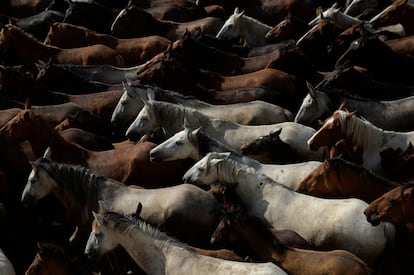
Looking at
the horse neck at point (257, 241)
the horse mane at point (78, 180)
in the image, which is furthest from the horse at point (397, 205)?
the horse mane at point (78, 180)

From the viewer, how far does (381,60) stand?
33.2 feet

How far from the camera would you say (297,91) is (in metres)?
9.80

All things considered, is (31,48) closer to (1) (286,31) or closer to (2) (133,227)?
(1) (286,31)

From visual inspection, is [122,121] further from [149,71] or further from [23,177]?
[23,177]

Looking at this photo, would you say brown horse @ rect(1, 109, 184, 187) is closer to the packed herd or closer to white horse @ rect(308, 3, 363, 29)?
the packed herd

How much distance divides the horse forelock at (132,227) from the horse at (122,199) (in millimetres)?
869

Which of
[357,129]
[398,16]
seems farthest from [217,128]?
[398,16]

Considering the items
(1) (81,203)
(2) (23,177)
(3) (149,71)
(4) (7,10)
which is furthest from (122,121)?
(4) (7,10)

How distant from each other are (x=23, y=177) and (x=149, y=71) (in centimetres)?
238

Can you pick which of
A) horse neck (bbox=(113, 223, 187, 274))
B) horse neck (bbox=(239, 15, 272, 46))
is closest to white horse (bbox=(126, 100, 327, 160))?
horse neck (bbox=(113, 223, 187, 274))

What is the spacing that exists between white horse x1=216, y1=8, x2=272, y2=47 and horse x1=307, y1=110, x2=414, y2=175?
4238mm

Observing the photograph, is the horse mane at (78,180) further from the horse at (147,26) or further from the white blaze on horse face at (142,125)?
the horse at (147,26)

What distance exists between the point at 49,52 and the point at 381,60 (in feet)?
14.4

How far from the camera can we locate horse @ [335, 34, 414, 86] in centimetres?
1006
